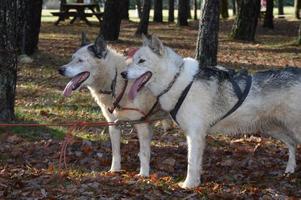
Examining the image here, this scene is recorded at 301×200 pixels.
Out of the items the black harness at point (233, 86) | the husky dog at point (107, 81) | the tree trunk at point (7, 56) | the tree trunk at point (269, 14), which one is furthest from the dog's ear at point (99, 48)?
the tree trunk at point (269, 14)

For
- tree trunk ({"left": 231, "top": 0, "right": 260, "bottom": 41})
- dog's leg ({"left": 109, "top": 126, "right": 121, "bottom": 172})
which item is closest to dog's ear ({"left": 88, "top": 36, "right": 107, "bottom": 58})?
dog's leg ({"left": 109, "top": 126, "right": 121, "bottom": 172})

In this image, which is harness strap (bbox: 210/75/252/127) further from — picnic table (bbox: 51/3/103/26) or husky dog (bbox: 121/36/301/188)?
picnic table (bbox: 51/3/103/26)

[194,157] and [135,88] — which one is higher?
[135,88]

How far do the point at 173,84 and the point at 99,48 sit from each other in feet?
3.73

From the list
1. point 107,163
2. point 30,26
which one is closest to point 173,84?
point 107,163

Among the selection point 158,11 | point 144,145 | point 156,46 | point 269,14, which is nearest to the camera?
point 156,46

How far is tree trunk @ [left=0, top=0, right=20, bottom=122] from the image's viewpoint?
9.00m

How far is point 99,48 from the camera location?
6.91m

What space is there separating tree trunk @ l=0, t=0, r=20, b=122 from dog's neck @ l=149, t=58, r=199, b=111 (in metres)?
3.58

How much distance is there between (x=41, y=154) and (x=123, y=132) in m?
1.71

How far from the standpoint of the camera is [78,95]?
12.2m

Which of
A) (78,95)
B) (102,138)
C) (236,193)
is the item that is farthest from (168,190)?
(78,95)

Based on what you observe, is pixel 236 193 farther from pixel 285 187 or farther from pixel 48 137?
pixel 48 137

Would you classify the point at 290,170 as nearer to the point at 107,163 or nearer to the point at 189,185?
the point at 189,185
